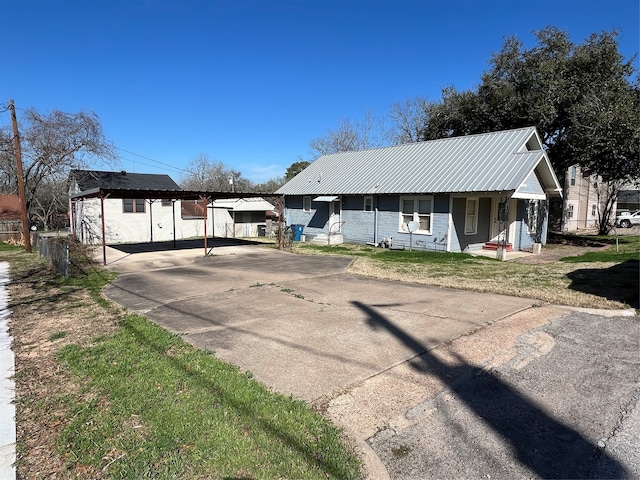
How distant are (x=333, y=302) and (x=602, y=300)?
202 inches

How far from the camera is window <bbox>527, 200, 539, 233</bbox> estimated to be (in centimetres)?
1797

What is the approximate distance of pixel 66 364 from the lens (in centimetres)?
464

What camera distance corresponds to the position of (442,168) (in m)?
17.3

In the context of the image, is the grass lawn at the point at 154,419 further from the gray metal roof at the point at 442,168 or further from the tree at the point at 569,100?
the tree at the point at 569,100

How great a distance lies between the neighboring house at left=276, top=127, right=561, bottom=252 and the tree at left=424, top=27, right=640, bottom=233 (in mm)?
2779

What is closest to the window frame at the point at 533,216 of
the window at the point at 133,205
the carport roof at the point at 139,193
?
the carport roof at the point at 139,193

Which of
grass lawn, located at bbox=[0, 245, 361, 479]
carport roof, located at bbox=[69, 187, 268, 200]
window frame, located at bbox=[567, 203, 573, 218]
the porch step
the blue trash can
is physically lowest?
grass lawn, located at bbox=[0, 245, 361, 479]

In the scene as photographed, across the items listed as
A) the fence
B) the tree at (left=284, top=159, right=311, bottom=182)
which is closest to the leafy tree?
the tree at (left=284, top=159, right=311, bottom=182)

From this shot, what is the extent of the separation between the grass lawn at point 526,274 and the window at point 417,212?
1.61 m

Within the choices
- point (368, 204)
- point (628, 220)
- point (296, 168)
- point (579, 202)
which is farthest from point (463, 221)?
point (296, 168)

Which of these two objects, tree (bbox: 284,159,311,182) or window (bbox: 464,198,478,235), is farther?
tree (bbox: 284,159,311,182)

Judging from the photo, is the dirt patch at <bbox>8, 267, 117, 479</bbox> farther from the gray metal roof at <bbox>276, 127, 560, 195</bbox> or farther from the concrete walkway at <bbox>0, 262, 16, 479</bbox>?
the gray metal roof at <bbox>276, 127, 560, 195</bbox>

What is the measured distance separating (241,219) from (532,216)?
19742mm

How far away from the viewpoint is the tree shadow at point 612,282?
7.87 m
